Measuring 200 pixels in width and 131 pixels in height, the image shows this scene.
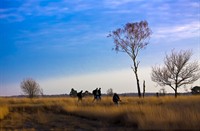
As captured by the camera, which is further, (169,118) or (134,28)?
(134,28)

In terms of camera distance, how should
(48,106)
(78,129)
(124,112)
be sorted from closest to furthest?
(78,129) → (124,112) → (48,106)

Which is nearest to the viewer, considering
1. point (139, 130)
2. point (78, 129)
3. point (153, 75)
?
point (139, 130)

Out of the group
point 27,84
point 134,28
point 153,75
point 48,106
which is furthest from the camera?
point 27,84

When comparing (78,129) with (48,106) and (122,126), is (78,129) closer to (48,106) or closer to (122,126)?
(122,126)

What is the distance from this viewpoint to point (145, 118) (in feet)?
67.1

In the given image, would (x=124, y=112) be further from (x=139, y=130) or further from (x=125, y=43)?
(x=125, y=43)

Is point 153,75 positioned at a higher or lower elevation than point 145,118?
higher

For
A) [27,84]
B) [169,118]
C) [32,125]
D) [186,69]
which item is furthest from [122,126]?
[27,84]

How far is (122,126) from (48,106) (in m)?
14.5

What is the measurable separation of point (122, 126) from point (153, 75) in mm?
37937

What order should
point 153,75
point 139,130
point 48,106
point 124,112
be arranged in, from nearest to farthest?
point 139,130 < point 124,112 < point 48,106 < point 153,75

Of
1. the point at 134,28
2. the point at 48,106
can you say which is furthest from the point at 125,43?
the point at 48,106

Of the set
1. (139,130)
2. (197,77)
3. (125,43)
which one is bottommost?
(139,130)

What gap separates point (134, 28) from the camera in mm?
53281
